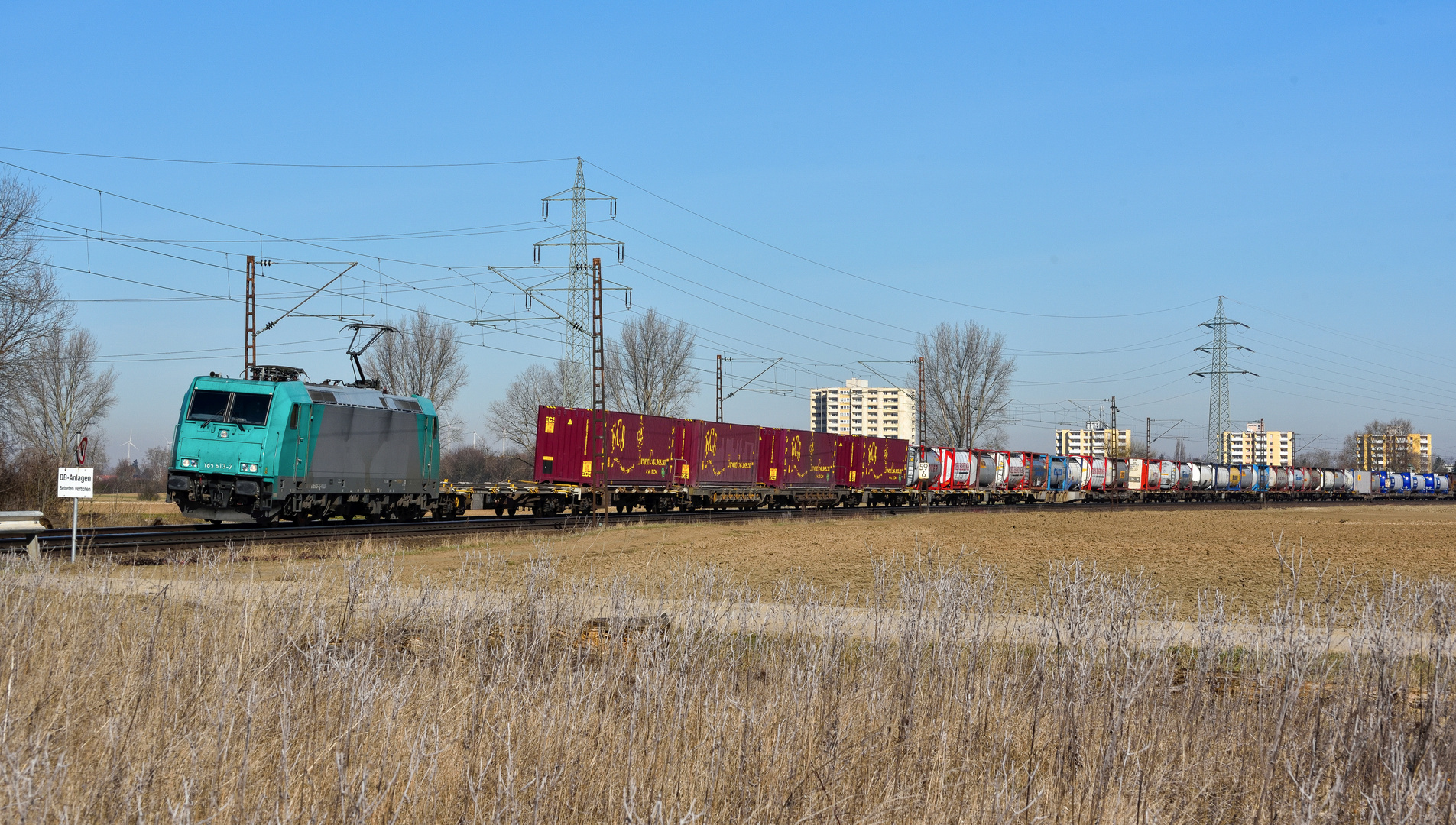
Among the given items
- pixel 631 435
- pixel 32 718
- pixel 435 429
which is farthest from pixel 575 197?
pixel 32 718

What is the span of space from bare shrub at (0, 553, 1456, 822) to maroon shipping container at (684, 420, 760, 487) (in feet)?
103

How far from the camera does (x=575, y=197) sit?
43938 mm

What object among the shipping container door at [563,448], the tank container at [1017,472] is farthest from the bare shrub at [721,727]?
the tank container at [1017,472]

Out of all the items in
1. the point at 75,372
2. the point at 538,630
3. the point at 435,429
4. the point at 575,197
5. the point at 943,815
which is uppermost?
the point at 575,197

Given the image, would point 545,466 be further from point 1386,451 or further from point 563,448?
point 1386,451

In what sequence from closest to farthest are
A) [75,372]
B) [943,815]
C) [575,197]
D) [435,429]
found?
1. [943,815]
2. [435,429]
3. [575,197]
4. [75,372]

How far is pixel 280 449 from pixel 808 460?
26968 millimetres

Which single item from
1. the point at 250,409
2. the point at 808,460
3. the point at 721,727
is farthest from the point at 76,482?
the point at 808,460

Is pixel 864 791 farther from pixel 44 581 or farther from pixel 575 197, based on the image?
pixel 575 197

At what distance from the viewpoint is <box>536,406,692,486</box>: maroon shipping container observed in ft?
111

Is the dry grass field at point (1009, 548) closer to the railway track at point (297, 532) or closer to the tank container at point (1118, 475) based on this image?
the railway track at point (297, 532)

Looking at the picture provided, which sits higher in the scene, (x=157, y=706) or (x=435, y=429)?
(x=435, y=429)

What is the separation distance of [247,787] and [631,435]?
101 ft

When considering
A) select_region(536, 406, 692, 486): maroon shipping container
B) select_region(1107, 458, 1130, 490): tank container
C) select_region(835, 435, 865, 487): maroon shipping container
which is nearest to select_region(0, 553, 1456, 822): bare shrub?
select_region(536, 406, 692, 486): maroon shipping container
